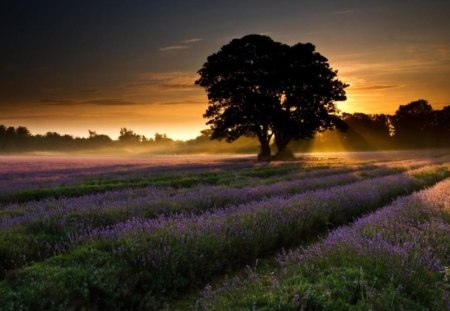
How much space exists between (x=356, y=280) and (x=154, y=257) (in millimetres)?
2632

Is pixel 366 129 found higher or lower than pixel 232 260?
higher

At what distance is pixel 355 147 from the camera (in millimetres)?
92250

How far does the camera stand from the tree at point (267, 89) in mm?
37875

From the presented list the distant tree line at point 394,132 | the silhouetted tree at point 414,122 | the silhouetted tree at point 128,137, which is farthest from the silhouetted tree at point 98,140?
the silhouetted tree at point 414,122

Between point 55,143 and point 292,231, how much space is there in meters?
143

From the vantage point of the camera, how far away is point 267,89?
3862 cm

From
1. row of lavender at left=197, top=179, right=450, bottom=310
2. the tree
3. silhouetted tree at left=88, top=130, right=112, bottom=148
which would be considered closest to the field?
row of lavender at left=197, top=179, right=450, bottom=310

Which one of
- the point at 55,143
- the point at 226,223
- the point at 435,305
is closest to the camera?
the point at 435,305

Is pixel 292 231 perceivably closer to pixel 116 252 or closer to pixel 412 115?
pixel 116 252

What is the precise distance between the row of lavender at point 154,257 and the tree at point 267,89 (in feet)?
98.3

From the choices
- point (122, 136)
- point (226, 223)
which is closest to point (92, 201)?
point (226, 223)

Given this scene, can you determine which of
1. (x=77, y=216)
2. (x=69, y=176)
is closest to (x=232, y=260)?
(x=77, y=216)

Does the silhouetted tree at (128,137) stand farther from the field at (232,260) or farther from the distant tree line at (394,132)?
the field at (232,260)

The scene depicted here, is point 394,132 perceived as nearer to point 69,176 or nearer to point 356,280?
point 69,176
